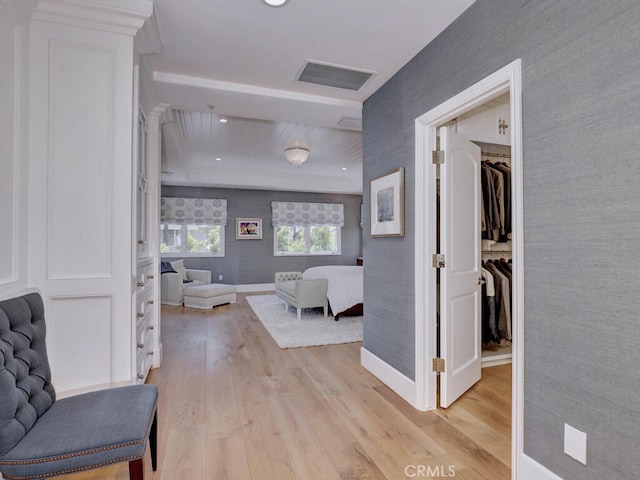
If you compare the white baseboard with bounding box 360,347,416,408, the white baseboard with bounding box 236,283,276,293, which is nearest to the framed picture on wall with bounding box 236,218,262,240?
the white baseboard with bounding box 236,283,276,293

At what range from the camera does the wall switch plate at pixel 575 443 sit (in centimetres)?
132

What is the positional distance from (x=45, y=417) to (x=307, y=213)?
23.9 ft

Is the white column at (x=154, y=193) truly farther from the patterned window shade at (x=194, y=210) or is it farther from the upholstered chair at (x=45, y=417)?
the patterned window shade at (x=194, y=210)

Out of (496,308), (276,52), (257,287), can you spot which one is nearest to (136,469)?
(276,52)

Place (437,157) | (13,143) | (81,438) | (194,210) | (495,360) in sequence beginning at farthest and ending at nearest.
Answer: (194,210) → (495,360) → (437,157) → (13,143) → (81,438)

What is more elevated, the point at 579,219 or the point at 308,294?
the point at 579,219

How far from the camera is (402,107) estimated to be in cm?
257

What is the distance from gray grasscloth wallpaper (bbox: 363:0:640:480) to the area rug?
2667 millimetres

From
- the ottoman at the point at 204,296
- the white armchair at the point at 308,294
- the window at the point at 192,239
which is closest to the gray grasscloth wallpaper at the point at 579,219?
the white armchair at the point at 308,294

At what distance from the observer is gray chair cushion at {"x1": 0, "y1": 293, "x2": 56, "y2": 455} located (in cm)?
119

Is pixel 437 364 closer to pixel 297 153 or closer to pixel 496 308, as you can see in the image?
pixel 496 308

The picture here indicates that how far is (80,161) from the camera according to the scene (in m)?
1.83

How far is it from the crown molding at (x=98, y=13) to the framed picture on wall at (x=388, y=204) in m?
1.89

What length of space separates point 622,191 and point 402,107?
5.50 ft
